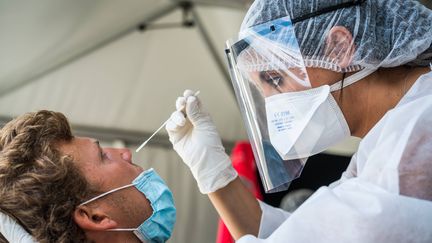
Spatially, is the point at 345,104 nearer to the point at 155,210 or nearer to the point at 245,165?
the point at 155,210

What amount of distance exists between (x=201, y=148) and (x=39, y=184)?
0.56 metres

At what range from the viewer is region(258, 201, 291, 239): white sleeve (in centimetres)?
171

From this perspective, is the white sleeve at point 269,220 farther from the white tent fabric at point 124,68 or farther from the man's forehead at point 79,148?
the white tent fabric at point 124,68

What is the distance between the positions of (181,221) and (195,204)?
0.56 feet

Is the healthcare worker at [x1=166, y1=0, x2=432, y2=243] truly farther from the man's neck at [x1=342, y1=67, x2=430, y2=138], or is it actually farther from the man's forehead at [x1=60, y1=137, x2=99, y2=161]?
the man's forehead at [x1=60, y1=137, x2=99, y2=161]

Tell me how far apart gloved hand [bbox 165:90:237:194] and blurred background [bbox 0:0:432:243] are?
53.0 inches

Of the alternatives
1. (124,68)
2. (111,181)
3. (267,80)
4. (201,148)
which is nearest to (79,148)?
(111,181)

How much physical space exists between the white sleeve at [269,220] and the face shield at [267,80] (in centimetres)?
21

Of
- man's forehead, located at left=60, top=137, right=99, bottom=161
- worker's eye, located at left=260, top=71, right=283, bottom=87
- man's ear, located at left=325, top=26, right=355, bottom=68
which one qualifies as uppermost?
man's ear, located at left=325, top=26, right=355, bottom=68

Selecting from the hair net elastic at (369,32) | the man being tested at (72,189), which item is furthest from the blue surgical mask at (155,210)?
the hair net elastic at (369,32)

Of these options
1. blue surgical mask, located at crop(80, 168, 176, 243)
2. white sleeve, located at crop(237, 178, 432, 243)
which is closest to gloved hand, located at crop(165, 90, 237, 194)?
blue surgical mask, located at crop(80, 168, 176, 243)

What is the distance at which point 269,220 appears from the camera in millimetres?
1755

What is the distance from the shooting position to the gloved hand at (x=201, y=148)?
174 cm

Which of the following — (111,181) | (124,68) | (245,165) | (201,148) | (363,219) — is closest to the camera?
(363,219)
